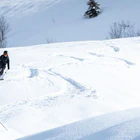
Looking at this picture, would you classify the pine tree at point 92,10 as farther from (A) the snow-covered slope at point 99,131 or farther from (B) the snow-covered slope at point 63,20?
(A) the snow-covered slope at point 99,131

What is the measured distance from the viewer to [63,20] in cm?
3728

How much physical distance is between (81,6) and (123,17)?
732 centimetres

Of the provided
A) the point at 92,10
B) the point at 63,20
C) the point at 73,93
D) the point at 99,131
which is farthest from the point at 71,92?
the point at 63,20

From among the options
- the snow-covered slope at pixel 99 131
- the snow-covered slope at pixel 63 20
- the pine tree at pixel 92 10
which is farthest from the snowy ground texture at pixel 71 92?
the pine tree at pixel 92 10

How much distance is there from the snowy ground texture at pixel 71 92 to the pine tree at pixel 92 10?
774 inches

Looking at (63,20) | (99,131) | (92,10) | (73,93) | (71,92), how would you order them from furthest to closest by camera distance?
(63,20) < (92,10) < (71,92) < (73,93) < (99,131)

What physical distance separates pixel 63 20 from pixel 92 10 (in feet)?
12.8

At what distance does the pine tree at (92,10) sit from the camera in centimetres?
3556

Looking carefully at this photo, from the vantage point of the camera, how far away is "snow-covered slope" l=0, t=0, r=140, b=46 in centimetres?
3312

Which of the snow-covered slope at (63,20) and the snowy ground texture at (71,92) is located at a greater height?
the snow-covered slope at (63,20)

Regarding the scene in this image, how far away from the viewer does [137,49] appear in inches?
644

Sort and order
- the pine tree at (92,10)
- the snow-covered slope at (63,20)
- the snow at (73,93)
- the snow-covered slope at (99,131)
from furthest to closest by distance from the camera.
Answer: the pine tree at (92,10), the snow-covered slope at (63,20), the snow at (73,93), the snow-covered slope at (99,131)

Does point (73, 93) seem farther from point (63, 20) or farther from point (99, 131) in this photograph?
point (63, 20)

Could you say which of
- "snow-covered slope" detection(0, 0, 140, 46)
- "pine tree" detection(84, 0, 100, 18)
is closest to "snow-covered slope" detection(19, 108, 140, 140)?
"snow-covered slope" detection(0, 0, 140, 46)
